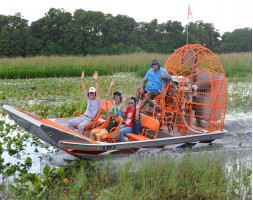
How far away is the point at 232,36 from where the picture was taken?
36969 millimetres

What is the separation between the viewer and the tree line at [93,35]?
102 feet

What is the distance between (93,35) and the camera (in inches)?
1270

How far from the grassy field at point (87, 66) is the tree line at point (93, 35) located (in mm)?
11032

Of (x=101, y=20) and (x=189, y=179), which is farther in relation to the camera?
(x=101, y=20)

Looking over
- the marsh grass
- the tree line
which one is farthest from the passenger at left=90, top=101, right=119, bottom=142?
the tree line

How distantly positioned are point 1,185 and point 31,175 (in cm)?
47

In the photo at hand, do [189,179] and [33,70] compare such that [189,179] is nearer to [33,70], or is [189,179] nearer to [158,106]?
[158,106]

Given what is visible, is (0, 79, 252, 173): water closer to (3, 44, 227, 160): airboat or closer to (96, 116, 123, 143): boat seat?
(3, 44, 227, 160): airboat

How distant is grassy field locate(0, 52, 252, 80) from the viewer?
1633 cm

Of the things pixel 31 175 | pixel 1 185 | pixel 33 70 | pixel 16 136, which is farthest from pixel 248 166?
pixel 33 70

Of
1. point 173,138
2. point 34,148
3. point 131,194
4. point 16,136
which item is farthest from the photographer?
point 16,136

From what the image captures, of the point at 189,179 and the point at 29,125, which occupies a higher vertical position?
the point at 29,125

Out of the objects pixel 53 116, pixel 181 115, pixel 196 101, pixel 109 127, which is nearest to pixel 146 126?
pixel 109 127

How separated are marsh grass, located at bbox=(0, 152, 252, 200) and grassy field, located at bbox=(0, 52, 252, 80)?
11.2 m
